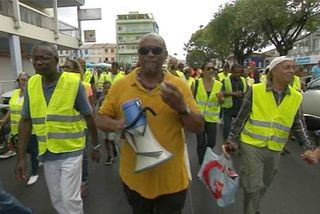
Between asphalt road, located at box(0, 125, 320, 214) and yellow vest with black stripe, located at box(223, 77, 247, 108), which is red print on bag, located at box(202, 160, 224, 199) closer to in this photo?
asphalt road, located at box(0, 125, 320, 214)

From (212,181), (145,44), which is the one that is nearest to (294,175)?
(212,181)

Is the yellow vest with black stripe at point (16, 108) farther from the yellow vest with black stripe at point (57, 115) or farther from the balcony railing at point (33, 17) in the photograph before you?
the balcony railing at point (33, 17)

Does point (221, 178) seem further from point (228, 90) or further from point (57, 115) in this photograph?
point (228, 90)

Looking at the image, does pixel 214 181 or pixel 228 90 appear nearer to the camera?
pixel 214 181

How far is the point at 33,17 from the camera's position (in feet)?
77.4

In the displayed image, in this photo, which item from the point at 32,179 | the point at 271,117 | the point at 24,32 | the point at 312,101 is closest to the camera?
the point at 271,117

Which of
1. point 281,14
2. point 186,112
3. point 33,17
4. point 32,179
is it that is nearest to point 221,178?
point 186,112

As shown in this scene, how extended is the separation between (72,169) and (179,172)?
1189mm

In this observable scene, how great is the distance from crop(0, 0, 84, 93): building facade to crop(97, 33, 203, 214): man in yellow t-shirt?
37.8 feet

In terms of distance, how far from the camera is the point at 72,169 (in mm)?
3588

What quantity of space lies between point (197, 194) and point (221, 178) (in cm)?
179

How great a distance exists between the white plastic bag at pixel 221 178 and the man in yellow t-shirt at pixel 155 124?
2.95 feet

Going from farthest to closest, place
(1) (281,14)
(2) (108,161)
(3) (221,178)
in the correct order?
(1) (281,14), (2) (108,161), (3) (221,178)

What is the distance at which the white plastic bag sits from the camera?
3.68 m
